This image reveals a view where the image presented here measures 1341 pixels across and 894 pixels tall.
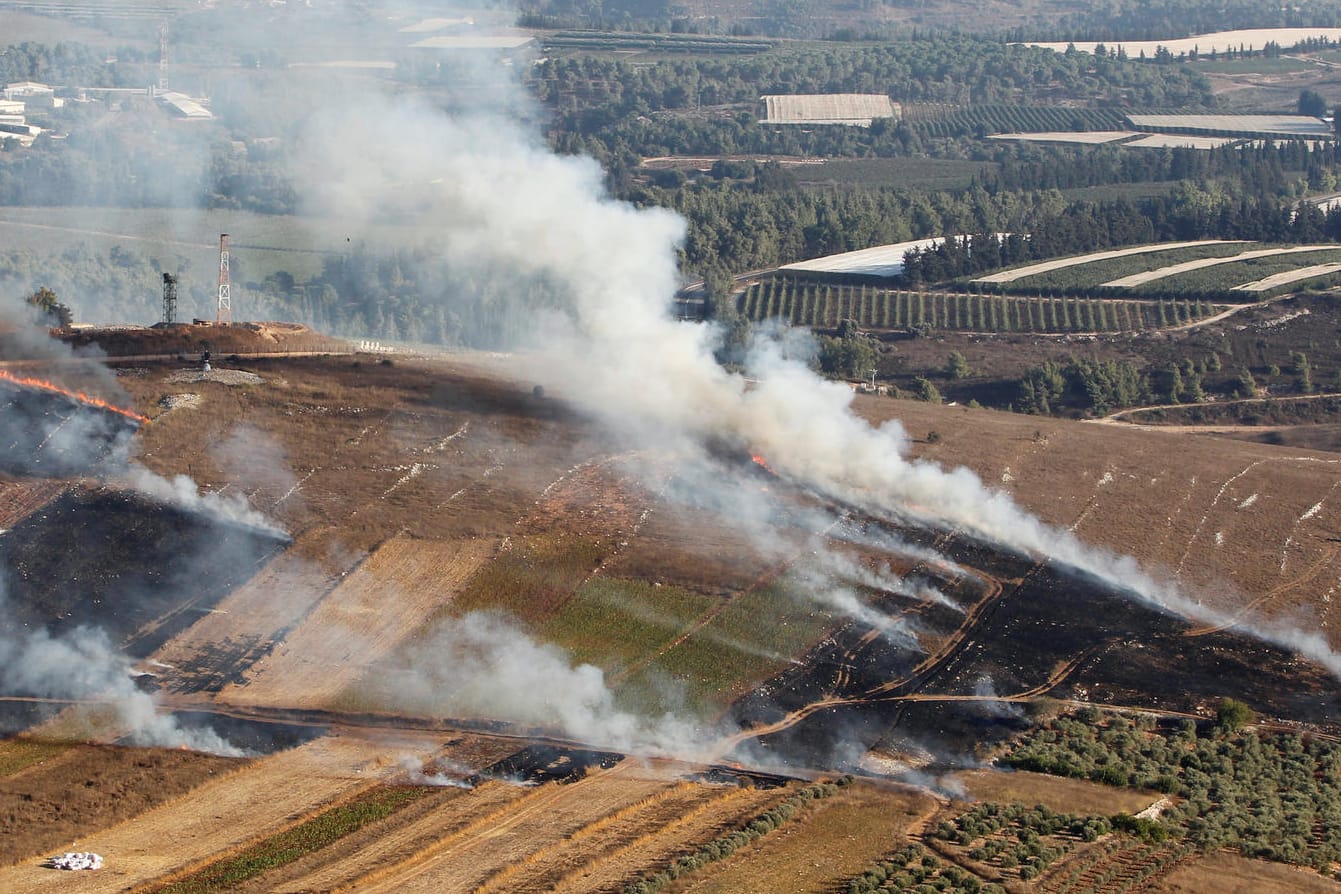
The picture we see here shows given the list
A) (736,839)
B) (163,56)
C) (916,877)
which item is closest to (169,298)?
(163,56)

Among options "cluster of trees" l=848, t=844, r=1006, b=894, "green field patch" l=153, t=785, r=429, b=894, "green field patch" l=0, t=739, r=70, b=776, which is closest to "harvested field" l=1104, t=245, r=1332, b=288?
"cluster of trees" l=848, t=844, r=1006, b=894

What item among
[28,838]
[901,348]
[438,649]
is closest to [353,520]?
[438,649]

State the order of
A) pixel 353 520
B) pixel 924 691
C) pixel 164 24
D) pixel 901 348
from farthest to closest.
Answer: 1. pixel 164 24
2. pixel 901 348
3. pixel 353 520
4. pixel 924 691

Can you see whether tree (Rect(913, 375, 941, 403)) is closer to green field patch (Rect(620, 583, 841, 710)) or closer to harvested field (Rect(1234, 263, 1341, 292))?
harvested field (Rect(1234, 263, 1341, 292))

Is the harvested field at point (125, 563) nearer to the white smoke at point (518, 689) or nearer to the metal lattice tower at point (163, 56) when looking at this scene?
the white smoke at point (518, 689)

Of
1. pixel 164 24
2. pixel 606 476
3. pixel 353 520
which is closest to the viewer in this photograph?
pixel 353 520

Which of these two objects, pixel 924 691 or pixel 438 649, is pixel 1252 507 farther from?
pixel 438 649
